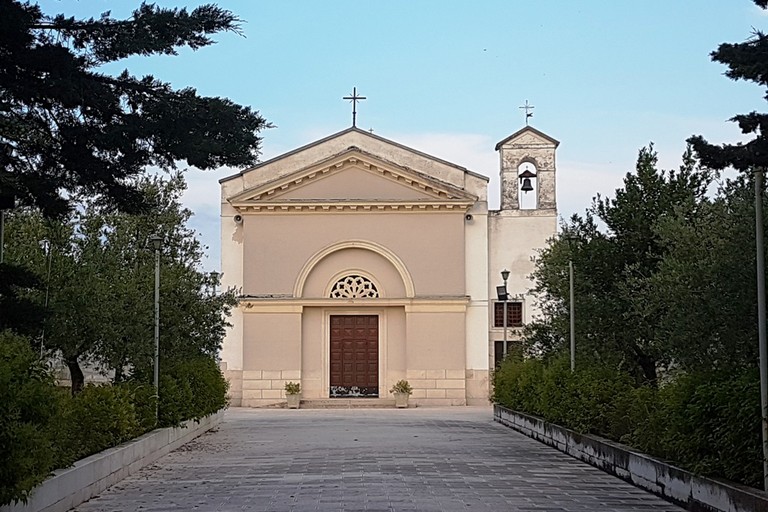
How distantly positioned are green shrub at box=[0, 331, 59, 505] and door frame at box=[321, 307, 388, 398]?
27.9m

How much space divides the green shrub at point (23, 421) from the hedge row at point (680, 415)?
6354 mm

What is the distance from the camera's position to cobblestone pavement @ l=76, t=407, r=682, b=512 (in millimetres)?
11945

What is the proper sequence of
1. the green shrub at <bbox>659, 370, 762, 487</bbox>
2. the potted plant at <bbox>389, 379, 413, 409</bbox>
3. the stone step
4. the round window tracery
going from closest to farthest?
the green shrub at <bbox>659, 370, 762, 487</bbox> → the potted plant at <bbox>389, 379, 413, 409</bbox> → the stone step → the round window tracery

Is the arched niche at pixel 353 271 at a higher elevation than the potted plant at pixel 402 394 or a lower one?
higher

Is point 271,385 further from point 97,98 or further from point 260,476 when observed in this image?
point 97,98

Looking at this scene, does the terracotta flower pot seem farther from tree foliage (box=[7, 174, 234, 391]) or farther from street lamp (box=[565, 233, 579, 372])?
street lamp (box=[565, 233, 579, 372])

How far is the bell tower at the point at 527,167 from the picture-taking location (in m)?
38.1

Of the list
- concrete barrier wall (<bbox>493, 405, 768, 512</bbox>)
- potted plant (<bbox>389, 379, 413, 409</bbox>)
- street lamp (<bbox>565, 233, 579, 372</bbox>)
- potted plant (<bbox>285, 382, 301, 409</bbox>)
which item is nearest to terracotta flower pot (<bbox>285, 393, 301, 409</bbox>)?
potted plant (<bbox>285, 382, 301, 409</bbox>)

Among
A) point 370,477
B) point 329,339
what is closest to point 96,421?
point 370,477

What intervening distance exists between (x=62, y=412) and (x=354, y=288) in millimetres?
27043

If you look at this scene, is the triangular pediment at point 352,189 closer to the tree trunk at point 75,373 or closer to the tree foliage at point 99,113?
the tree trunk at point 75,373

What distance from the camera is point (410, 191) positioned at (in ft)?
125

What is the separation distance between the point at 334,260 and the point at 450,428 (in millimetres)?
13357

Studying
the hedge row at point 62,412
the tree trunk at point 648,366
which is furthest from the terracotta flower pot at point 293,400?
the tree trunk at point 648,366
